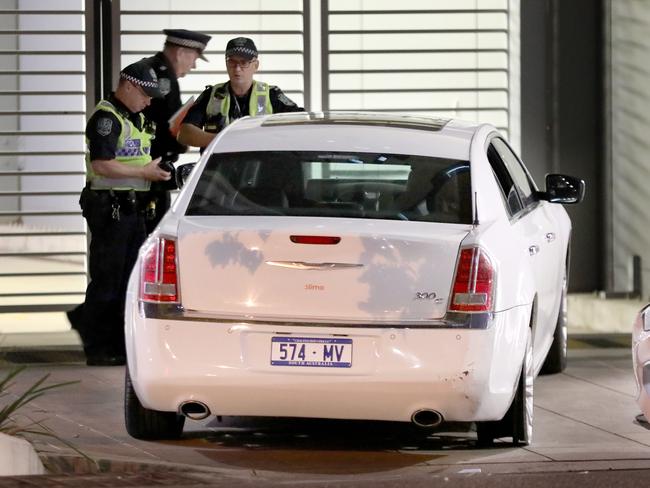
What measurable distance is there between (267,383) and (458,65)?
23.1 feet

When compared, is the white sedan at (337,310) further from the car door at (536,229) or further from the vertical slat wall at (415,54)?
the vertical slat wall at (415,54)

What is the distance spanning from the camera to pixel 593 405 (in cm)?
945

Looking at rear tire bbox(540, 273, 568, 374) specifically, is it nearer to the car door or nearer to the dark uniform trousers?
the car door

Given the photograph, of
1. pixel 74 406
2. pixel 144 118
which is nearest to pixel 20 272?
pixel 144 118

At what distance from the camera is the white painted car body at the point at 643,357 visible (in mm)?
8023

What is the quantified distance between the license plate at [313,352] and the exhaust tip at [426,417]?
0.38 meters

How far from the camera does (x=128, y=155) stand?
10781mm

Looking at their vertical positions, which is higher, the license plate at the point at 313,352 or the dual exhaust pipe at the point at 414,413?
the license plate at the point at 313,352

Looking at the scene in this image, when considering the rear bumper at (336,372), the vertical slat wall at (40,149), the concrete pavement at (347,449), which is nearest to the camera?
the concrete pavement at (347,449)

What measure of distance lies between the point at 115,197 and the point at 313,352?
3.61 m

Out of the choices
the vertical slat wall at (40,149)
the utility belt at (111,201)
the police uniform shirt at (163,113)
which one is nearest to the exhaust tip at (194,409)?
the utility belt at (111,201)

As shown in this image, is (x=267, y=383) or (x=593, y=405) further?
(x=593, y=405)

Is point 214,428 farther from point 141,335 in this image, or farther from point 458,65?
point 458,65

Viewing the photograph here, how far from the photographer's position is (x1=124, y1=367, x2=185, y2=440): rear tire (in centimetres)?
816
